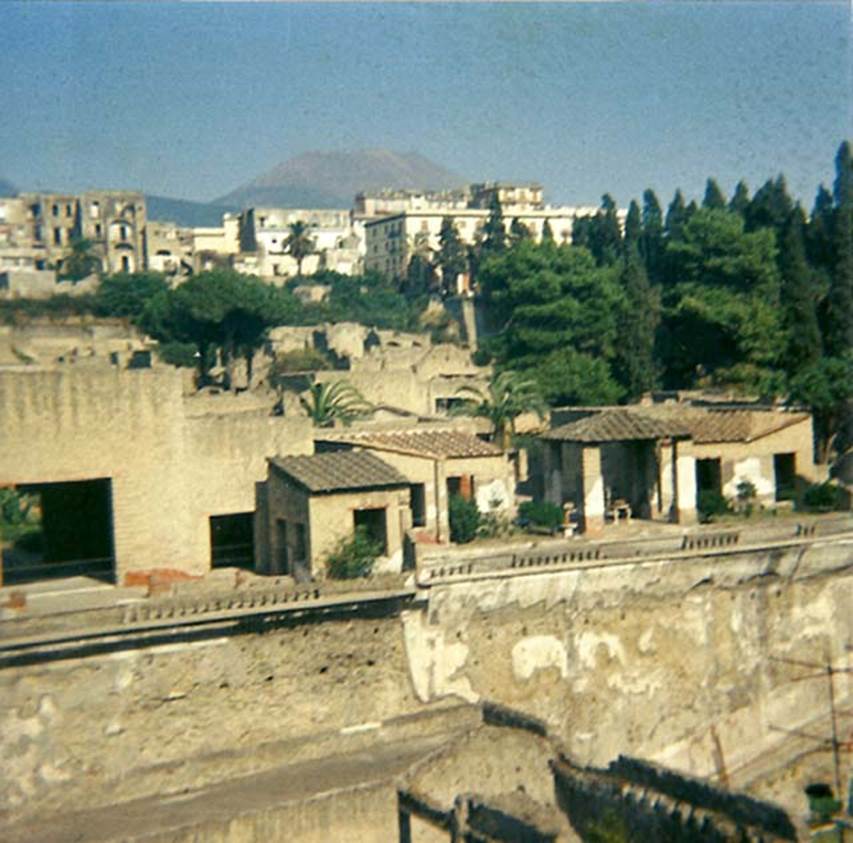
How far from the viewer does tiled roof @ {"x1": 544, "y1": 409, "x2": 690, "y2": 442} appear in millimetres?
22422

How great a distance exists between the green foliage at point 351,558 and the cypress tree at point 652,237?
28.5 metres

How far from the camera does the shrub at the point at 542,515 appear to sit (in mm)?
22062

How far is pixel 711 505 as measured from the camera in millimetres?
23625

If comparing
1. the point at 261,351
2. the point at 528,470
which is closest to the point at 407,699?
the point at 528,470

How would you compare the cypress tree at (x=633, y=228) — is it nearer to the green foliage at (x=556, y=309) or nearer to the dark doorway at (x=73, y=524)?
the green foliage at (x=556, y=309)

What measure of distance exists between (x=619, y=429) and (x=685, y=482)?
5.18ft

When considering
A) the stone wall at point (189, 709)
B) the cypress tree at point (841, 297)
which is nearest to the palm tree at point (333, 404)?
the stone wall at point (189, 709)

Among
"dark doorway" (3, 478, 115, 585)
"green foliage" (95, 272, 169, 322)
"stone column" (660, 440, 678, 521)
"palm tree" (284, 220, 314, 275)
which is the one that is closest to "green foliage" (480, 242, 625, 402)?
"stone column" (660, 440, 678, 521)

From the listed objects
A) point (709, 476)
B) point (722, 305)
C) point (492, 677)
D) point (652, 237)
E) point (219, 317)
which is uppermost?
point (652, 237)

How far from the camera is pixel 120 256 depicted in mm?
73375

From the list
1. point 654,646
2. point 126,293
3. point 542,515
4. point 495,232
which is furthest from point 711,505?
point 495,232

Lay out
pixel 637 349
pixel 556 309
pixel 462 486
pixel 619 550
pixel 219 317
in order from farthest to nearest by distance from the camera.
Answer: pixel 219 317
pixel 556 309
pixel 637 349
pixel 462 486
pixel 619 550

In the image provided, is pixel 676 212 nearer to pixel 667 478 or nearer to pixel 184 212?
pixel 667 478

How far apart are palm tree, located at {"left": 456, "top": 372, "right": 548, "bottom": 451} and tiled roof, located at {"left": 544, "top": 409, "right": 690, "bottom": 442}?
427 cm
